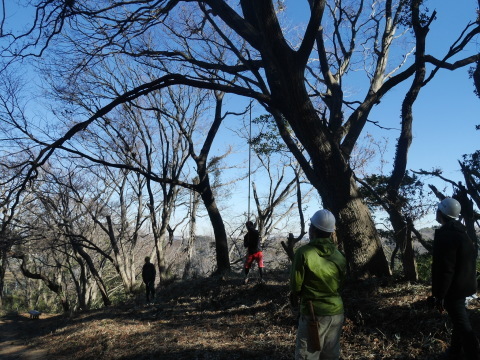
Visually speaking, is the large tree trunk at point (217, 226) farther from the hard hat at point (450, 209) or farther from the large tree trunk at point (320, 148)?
the hard hat at point (450, 209)

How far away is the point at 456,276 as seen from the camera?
12.1ft

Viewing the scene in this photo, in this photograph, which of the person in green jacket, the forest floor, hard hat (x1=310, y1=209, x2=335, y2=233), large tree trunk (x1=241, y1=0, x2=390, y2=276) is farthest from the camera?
large tree trunk (x1=241, y1=0, x2=390, y2=276)

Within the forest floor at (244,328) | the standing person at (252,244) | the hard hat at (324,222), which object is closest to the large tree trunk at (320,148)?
the forest floor at (244,328)

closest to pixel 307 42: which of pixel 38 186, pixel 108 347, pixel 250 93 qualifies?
pixel 250 93

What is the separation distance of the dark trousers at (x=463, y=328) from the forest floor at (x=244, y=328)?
784mm

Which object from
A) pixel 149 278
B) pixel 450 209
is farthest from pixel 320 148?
pixel 149 278

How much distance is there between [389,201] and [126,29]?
20.6ft

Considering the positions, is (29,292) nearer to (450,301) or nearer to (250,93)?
(250,93)

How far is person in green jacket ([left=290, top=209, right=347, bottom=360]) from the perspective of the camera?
322cm

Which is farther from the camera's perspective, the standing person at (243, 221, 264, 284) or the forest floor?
the standing person at (243, 221, 264, 284)

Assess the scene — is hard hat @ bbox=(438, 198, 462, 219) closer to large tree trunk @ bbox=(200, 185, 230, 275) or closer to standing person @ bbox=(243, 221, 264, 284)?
standing person @ bbox=(243, 221, 264, 284)

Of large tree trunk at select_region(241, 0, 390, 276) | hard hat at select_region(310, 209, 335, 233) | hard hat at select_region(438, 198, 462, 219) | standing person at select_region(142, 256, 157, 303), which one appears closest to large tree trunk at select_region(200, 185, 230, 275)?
standing person at select_region(142, 256, 157, 303)

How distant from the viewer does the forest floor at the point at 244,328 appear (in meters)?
4.96

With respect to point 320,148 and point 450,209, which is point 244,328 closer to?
point 320,148
